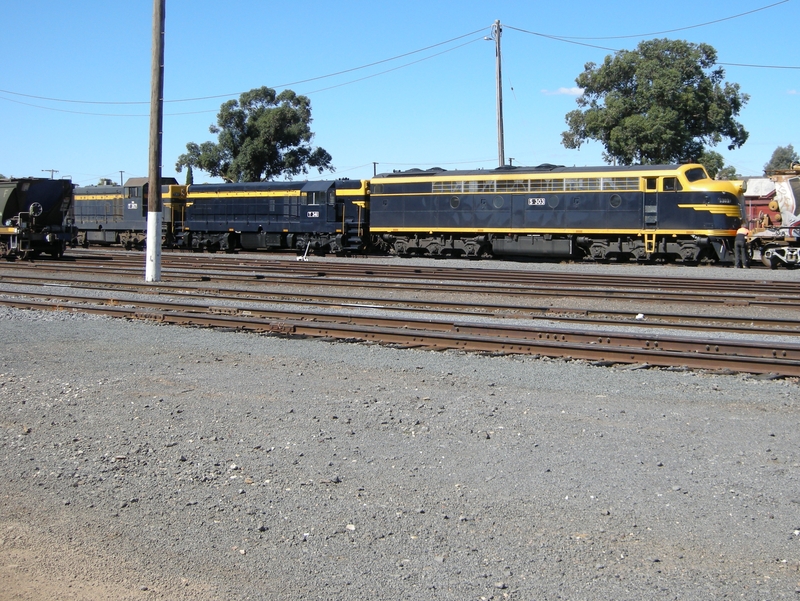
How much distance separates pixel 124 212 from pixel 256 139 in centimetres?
1648

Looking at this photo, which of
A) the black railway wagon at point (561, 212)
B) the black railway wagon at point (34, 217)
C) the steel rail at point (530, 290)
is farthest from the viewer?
the black railway wagon at point (34, 217)

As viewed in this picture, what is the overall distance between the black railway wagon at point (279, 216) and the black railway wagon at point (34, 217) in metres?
8.27

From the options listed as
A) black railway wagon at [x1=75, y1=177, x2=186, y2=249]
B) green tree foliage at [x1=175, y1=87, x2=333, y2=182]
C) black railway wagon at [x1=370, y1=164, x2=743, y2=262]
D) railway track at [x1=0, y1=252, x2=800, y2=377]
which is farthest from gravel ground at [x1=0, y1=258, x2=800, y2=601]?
green tree foliage at [x1=175, y1=87, x2=333, y2=182]

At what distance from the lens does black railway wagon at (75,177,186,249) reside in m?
39.0

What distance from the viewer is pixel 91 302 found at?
1573cm

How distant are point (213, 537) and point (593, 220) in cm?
2446

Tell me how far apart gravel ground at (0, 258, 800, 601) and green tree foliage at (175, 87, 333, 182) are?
4768cm

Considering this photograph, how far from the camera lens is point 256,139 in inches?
2169

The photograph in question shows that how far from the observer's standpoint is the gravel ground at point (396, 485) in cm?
408

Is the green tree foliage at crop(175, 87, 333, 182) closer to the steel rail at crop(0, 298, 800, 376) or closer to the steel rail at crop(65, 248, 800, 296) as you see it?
the steel rail at crop(65, 248, 800, 296)

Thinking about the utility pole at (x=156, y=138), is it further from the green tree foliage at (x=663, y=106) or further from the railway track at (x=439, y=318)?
the green tree foliage at (x=663, y=106)

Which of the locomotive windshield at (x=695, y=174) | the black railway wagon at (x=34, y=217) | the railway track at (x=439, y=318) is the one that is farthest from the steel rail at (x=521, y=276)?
the locomotive windshield at (x=695, y=174)

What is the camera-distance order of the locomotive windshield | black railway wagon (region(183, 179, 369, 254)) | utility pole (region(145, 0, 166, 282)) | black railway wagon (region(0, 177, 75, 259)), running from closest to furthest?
utility pole (region(145, 0, 166, 282)) < the locomotive windshield < black railway wagon (region(0, 177, 75, 259)) < black railway wagon (region(183, 179, 369, 254))

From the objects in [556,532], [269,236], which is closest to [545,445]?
[556,532]
